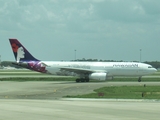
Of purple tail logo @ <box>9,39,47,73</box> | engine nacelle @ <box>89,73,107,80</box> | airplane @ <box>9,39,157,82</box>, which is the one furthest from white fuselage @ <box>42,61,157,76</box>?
engine nacelle @ <box>89,73,107,80</box>

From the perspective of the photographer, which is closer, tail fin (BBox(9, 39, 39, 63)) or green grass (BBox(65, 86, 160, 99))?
green grass (BBox(65, 86, 160, 99))

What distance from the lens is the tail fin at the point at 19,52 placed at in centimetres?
6016

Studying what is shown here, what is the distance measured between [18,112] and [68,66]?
4136cm

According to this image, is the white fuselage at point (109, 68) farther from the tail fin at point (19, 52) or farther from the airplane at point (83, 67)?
the tail fin at point (19, 52)

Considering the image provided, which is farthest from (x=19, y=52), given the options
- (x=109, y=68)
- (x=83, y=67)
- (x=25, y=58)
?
(x=109, y=68)

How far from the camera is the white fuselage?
57.9 m

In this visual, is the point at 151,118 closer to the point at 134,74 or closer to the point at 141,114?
the point at 141,114

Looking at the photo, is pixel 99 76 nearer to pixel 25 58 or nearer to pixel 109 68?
pixel 109 68

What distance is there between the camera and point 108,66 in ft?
192

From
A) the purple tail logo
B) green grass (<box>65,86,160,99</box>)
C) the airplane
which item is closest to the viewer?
green grass (<box>65,86,160,99</box>)

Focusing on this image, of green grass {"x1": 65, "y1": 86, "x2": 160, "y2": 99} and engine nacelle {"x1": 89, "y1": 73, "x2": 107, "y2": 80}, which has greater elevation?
engine nacelle {"x1": 89, "y1": 73, "x2": 107, "y2": 80}

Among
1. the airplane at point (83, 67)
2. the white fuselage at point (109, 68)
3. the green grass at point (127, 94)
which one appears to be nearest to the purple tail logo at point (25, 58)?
the airplane at point (83, 67)

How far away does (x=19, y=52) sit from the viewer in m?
60.2

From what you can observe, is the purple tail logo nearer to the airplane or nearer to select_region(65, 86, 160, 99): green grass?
the airplane
